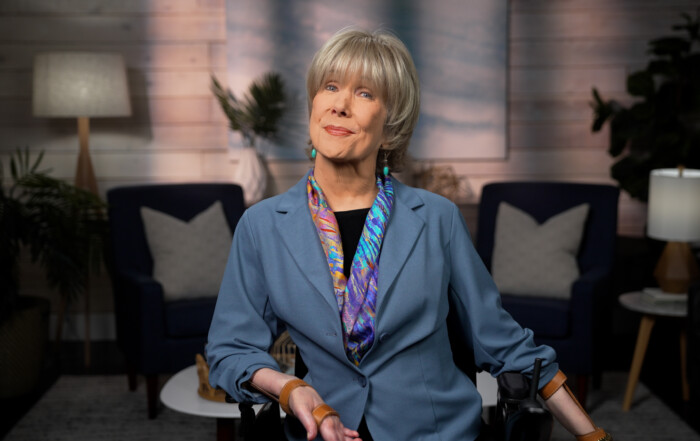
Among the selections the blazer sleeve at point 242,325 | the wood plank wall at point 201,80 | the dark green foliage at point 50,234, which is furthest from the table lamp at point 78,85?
the blazer sleeve at point 242,325

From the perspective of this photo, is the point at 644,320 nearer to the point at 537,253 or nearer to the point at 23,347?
the point at 537,253

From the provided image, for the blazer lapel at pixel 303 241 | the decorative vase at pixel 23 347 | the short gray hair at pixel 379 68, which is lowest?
the decorative vase at pixel 23 347

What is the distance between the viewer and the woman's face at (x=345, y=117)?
4.53 ft

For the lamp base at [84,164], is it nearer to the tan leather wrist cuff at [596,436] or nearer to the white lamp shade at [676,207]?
the white lamp shade at [676,207]

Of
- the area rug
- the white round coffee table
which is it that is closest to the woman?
the white round coffee table

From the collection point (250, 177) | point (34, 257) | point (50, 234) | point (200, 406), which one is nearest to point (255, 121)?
point (250, 177)

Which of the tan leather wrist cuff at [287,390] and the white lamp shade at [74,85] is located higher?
the white lamp shade at [74,85]

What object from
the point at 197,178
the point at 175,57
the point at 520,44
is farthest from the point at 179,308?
the point at 520,44

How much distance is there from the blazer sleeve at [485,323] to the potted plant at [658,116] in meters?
3.07

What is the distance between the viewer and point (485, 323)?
4.56 feet

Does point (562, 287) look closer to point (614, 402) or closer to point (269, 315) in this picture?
point (614, 402)

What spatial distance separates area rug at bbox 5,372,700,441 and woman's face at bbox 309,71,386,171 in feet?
6.72

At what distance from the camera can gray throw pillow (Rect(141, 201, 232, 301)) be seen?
11.8 ft

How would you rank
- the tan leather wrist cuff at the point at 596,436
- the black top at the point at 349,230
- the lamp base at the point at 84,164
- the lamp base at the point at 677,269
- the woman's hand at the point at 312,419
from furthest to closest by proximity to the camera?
1. the lamp base at the point at 84,164
2. the lamp base at the point at 677,269
3. the black top at the point at 349,230
4. the tan leather wrist cuff at the point at 596,436
5. the woman's hand at the point at 312,419
